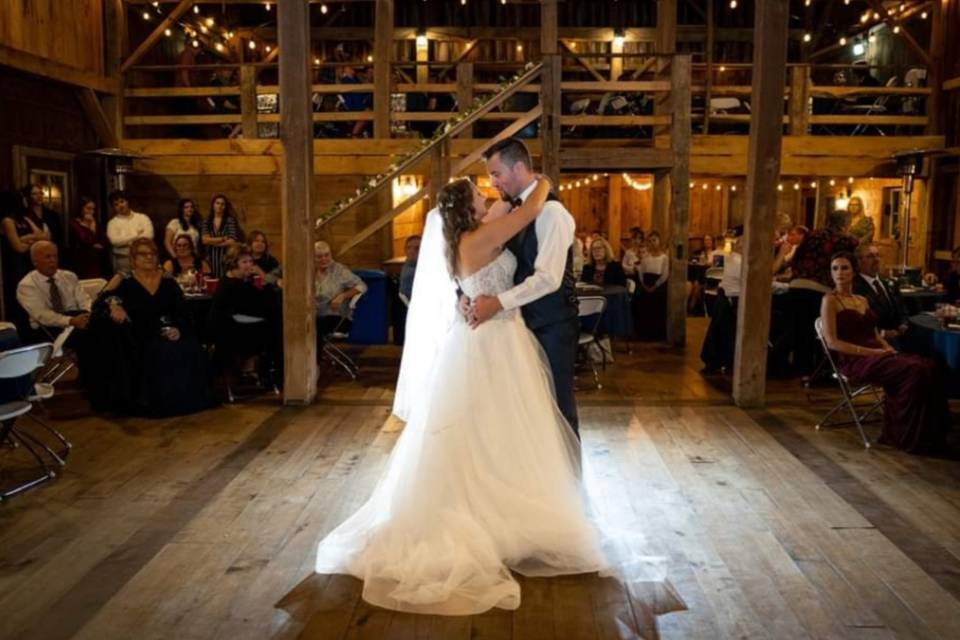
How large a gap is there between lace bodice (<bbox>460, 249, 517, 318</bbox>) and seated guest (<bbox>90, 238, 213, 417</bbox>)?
3192 mm

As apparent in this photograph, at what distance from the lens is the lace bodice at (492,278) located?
3.60 metres

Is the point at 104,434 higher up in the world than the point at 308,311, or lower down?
lower down

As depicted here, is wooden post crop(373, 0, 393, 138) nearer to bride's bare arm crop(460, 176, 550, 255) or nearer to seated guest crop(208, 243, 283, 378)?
seated guest crop(208, 243, 283, 378)

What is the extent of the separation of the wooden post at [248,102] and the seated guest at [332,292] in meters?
4.58

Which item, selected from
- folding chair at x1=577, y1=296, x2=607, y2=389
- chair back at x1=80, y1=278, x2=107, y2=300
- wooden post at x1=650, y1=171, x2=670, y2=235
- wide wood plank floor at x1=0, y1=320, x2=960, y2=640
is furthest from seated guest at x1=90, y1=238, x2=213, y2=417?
wooden post at x1=650, y1=171, x2=670, y2=235

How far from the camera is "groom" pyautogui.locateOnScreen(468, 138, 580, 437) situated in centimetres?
356

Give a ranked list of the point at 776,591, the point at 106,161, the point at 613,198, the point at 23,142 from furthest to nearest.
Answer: the point at 613,198 → the point at 106,161 → the point at 23,142 → the point at 776,591

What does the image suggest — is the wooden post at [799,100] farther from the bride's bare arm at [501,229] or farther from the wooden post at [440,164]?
the bride's bare arm at [501,229]

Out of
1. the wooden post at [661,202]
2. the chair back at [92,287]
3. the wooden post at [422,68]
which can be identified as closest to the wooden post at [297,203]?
the chair back at [92,287]

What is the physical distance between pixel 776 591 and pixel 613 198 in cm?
1256

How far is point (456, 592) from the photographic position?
10.3ft

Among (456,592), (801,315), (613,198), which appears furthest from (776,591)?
(613,198)

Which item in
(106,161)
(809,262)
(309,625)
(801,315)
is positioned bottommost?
(309,625)

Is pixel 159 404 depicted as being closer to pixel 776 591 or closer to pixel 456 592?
pixel 456 592
